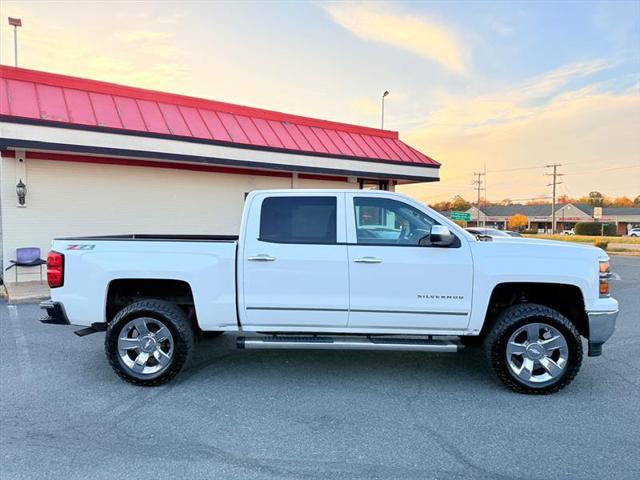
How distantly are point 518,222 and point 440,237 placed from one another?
10314cm

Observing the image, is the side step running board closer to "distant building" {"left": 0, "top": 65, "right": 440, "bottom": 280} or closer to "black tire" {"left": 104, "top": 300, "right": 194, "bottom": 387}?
"black tire" {"left": 104, "top": 300, "right": 194, "bottom": 387}

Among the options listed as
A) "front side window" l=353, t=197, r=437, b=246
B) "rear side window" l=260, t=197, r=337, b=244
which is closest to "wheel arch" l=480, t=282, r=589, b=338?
"front side window" l=353, t=197, r=437, b=246

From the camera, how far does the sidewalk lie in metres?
8.70

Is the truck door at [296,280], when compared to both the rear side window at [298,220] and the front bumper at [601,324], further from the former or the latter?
the front bumper at [601,324]

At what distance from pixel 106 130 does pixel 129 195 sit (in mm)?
1976

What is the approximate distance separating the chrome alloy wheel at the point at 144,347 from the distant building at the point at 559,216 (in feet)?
294

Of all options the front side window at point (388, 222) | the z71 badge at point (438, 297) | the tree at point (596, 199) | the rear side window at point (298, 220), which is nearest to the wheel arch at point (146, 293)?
the rear side window at point (298, 220)

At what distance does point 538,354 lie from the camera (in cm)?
435

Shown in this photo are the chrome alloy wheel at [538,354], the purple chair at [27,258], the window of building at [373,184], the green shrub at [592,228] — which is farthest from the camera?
→ the green shrub at [592,228]

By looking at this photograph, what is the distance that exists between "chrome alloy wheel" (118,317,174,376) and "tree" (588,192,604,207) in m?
123

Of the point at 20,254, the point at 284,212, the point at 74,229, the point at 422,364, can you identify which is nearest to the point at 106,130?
the point at 74,229

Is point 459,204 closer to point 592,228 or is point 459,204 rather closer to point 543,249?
point 592,228

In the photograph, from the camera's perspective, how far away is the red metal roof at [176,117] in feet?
32.8

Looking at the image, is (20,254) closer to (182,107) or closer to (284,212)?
(182,107)
